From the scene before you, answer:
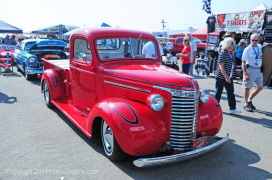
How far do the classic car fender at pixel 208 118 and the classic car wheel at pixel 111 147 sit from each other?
3.75 ft

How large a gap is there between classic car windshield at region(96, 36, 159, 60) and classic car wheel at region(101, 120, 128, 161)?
51.2 inches

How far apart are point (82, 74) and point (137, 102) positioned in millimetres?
1558

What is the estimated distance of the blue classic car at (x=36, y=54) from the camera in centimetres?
971

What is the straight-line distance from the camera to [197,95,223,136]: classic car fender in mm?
3488

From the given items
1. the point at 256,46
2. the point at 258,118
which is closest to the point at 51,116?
the point at 258,118

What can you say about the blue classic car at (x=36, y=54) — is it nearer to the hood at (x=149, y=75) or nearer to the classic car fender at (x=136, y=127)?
the hood at (x=149, y=75)

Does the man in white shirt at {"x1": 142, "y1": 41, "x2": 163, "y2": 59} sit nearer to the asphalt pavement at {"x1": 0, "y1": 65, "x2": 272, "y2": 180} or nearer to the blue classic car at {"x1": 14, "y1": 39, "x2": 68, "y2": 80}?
the asphalt pavement at {"x1": 0, "y1": 65, "x2": 272, "y2": 180}

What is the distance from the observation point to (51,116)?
18.0 feet

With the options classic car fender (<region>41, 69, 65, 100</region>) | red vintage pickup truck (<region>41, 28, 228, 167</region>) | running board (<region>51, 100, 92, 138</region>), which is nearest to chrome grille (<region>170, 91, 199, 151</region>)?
red vintage pickup truck (<region>41, 28, 228, 167</region>)

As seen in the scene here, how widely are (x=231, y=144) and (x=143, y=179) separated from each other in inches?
73.4

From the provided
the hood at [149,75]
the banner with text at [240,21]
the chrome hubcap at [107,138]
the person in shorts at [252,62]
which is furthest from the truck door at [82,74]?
the banner with text at [240,21]

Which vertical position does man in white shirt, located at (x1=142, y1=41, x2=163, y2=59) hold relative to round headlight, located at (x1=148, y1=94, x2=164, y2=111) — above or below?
above

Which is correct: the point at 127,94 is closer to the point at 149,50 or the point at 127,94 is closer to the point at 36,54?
the point at 149,50

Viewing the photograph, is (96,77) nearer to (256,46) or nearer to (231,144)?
(231,144)
